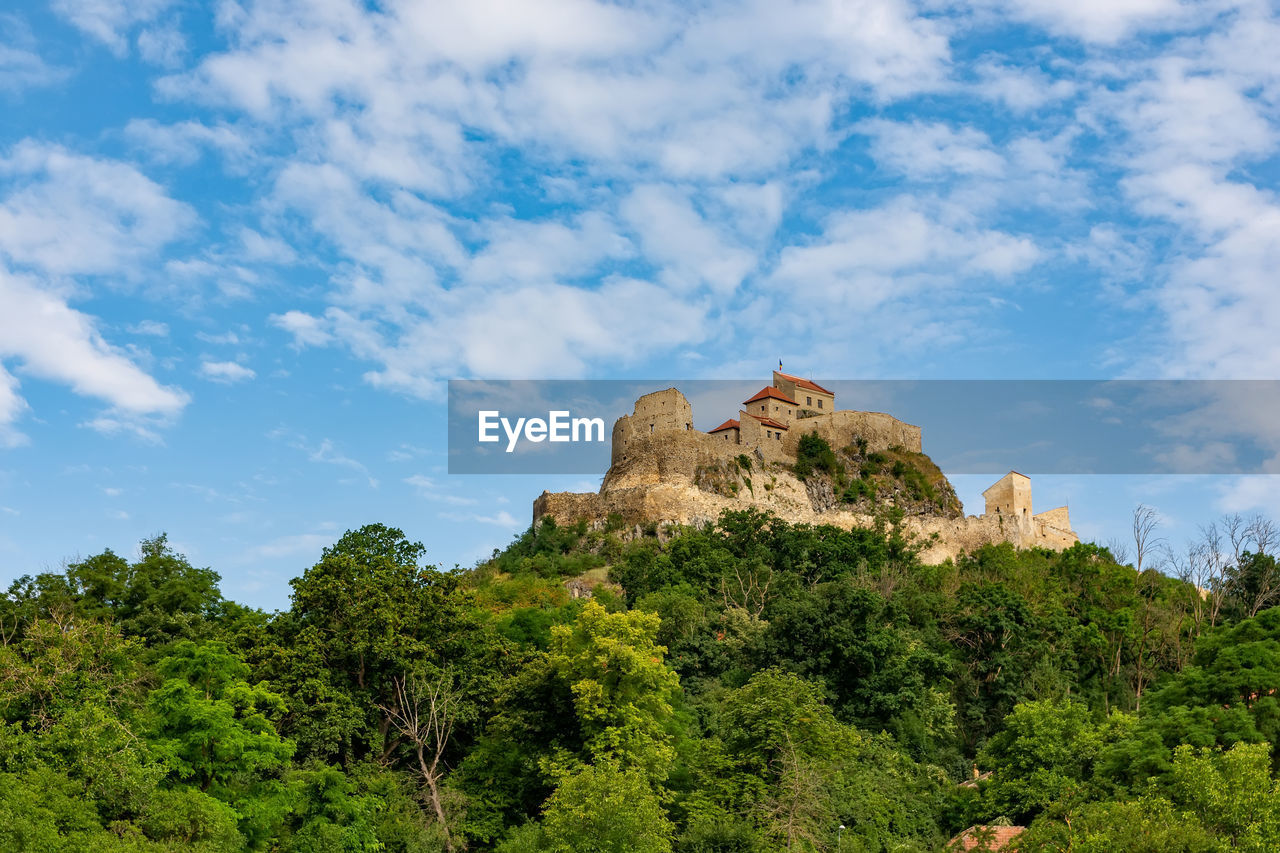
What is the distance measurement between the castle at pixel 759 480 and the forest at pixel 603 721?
779 inches

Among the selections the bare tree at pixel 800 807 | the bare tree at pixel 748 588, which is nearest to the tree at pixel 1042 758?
the bare tree at pixel 800 807

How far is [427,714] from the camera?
38.4 metres

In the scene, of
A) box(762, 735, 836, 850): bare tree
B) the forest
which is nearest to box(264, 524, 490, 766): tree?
the forest

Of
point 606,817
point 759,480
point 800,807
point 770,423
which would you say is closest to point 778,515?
point 759,480

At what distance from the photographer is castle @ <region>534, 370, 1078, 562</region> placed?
70750 millimetres

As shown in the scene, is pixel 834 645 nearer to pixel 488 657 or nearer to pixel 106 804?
pixel 488 657

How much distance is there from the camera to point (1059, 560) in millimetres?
68812

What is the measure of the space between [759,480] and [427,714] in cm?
3866

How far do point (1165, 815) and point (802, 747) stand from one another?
10311 millimetres

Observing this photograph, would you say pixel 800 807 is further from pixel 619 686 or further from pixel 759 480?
pixel 759 480

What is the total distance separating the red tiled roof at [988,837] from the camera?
32438mm

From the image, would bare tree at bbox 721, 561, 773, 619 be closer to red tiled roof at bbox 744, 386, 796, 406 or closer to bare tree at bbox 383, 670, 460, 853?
bare tree at bbox 383, 670, 460, 853

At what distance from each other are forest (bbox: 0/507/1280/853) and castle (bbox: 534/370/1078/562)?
19795 mm

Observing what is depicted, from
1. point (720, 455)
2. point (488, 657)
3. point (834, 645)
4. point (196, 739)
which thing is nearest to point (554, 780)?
point (488, 657)
